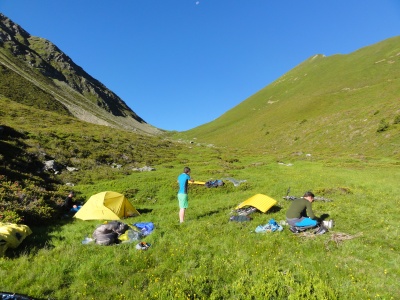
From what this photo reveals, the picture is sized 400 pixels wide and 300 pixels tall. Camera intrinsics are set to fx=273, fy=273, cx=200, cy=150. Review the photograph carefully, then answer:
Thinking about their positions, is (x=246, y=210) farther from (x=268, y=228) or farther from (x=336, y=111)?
(x=336, y=111)

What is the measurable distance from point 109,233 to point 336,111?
9105 centimetres

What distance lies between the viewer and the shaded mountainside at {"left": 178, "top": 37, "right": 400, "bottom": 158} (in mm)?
59188

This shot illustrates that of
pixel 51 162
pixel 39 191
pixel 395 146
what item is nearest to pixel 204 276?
pixel 39 191

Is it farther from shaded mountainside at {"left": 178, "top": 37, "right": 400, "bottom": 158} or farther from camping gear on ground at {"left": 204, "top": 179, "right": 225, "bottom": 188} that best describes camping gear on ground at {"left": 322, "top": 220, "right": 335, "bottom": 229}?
shaded mountainside at {"left": 178, "top": 37, "right": 400, "bottom": 158}

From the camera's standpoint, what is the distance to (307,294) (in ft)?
24.6

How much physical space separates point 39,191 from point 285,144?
69.9 meters

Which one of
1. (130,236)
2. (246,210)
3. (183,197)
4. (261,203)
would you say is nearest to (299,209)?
(261,203)

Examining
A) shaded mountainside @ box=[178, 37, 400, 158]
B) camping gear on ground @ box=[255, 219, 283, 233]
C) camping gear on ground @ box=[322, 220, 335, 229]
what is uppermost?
shaded mountainside @ box=[178, 37, 400, 158]

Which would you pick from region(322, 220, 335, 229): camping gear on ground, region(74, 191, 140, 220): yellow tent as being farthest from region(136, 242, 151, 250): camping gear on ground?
region(322, 220, 335, 229): camping gear on ground

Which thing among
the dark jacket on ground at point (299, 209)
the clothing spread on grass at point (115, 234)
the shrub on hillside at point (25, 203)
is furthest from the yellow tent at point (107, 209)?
the dark jacket on ground at point (299, 209)

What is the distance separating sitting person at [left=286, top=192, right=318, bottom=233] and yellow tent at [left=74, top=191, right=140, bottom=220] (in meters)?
10.4

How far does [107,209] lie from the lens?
17.5 metres

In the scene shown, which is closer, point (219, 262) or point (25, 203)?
point (219, 262)

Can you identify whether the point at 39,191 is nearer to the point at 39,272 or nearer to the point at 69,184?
the point at 69,184
